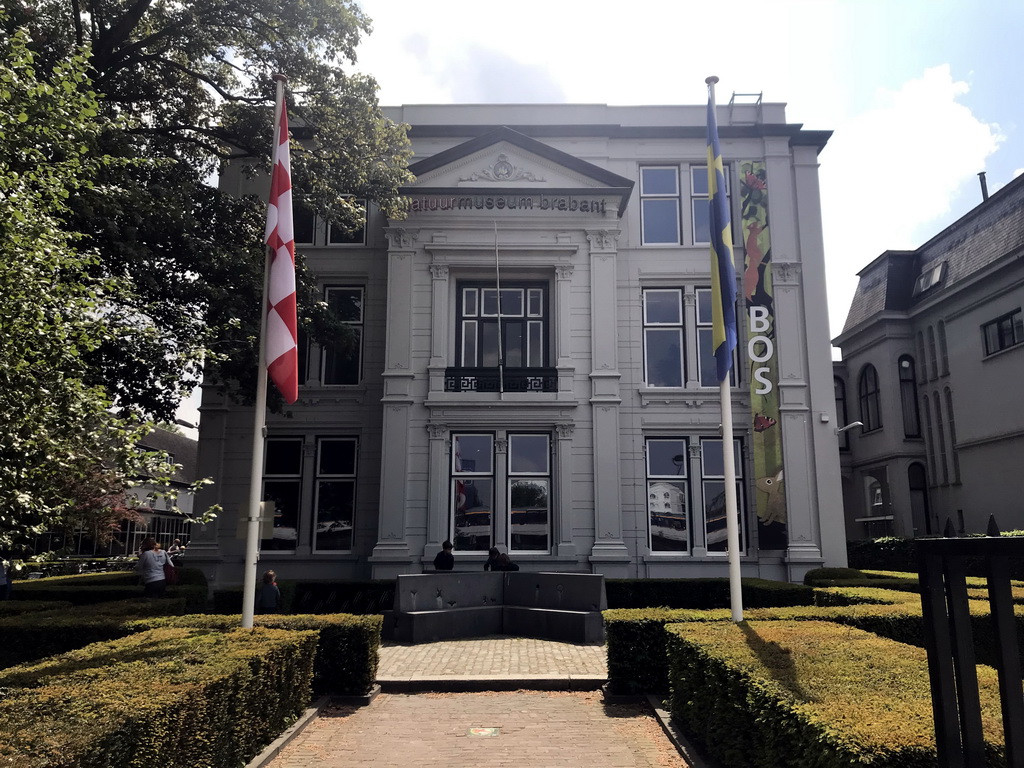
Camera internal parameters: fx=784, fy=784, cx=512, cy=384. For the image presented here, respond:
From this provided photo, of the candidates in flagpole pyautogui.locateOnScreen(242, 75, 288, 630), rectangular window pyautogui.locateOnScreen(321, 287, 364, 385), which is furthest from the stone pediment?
flagpole pyautogui.locateOnScreen(242, 75, 288, 630)

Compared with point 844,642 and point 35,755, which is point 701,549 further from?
point 35,755

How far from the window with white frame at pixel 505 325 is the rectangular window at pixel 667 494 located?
4.29 m

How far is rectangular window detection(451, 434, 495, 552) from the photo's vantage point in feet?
70.3

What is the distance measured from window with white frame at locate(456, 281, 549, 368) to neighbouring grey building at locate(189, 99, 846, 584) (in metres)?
0.07

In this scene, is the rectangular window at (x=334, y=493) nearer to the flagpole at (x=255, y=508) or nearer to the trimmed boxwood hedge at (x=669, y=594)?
the trimmed boxwood hedge at (x=669, y=594)

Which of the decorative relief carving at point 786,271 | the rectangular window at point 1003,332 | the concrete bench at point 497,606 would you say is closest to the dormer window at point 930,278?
Answer: the rectangular window at point 1003,332

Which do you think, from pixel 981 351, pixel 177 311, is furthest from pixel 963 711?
pixel 981 351

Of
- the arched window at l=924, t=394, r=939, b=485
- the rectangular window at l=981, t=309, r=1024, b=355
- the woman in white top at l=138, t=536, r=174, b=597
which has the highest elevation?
the rectangular window at l=981, t=309, r=1024, b=355

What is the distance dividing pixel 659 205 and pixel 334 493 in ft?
43.3

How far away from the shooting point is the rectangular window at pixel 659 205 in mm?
24172

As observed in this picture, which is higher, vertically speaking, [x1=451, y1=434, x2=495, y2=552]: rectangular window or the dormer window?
the dormer window

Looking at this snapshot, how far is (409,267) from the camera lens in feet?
73.9

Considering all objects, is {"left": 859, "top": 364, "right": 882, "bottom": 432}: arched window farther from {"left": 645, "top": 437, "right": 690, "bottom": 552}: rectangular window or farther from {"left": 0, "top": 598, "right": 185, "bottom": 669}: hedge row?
{"left": 0, "top": 598, "right": 185, "bottom": 669}: hedge row

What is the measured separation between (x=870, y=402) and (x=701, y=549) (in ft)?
61.9
